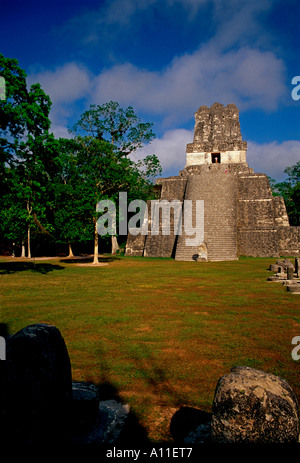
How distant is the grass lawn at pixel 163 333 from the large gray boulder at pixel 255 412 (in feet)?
2.35

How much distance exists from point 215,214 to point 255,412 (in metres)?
21.4

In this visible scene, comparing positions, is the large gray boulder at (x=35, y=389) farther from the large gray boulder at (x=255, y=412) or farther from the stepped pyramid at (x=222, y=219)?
the stepped pyramid at (x=222, y=219)

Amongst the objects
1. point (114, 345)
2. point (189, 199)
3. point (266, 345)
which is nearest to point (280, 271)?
point (266, 345)

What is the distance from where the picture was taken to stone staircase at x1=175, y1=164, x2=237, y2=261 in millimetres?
19359

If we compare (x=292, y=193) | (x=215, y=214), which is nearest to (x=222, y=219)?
(x=215, y=214)

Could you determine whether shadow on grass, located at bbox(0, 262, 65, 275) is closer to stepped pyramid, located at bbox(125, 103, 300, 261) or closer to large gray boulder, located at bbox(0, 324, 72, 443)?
stepped pyramid, located at bbox(125, 103, 300, 261)

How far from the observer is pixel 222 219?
73.3 feet

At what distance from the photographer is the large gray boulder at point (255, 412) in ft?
6.57

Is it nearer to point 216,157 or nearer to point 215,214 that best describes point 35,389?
point 215,214

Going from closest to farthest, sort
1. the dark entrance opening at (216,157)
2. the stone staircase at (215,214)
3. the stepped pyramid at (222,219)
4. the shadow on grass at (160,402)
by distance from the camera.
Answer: the shadow on grass at (160,402) < the stone staircase at (215,214) < the stepped pyramid at (222,219) < the dark entrance opening at (216,157)

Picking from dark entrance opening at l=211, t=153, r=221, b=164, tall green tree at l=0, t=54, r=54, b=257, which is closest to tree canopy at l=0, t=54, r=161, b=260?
tall green tree at l=0, t=54, r=54, b=257

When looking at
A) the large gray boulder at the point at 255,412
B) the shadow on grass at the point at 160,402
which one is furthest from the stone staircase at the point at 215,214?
the large gray boulder at the point at 255,412

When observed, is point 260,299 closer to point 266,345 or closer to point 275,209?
point 266,345
